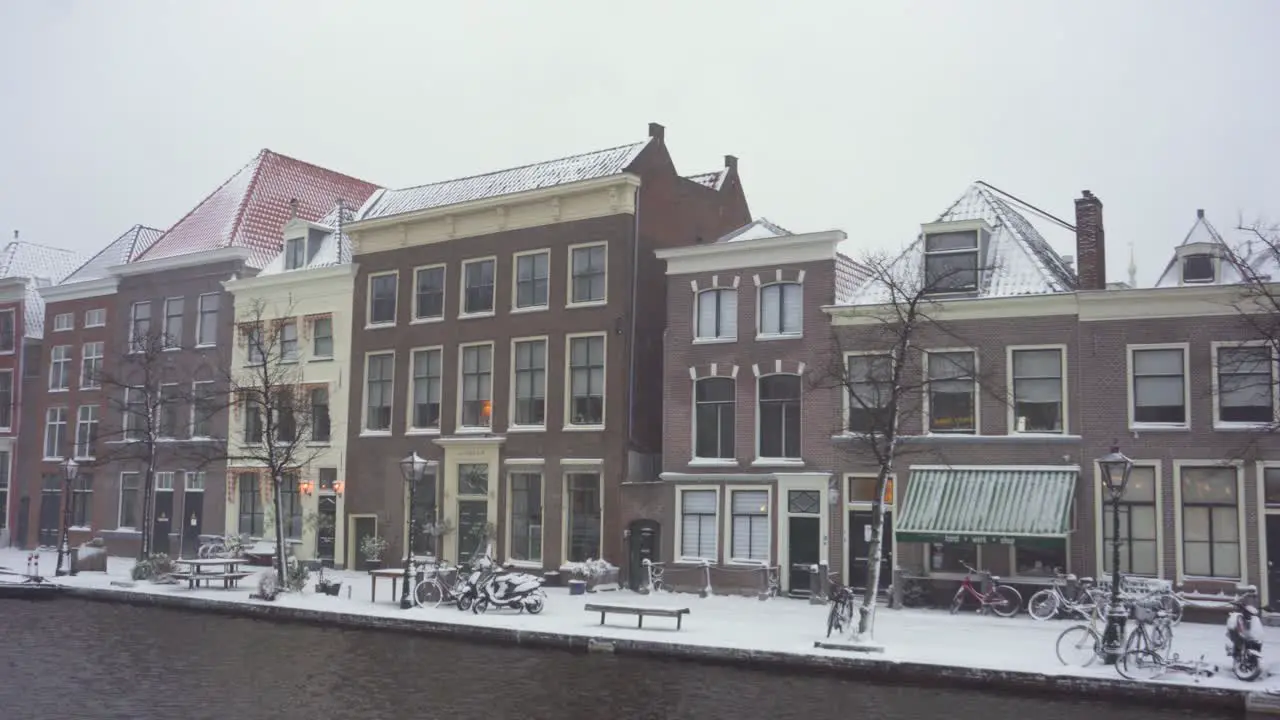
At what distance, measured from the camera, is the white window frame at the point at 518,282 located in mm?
40344

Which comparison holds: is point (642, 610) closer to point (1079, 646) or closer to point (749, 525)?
point (1079, 646)

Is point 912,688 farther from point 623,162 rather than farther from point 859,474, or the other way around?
point 623,162

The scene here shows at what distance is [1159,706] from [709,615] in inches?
486

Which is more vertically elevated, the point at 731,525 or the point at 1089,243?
the point at 1089,243

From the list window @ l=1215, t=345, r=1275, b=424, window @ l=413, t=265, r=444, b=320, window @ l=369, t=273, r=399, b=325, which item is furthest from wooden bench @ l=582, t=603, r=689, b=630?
window @ l=369, t=273, r=399, b=325

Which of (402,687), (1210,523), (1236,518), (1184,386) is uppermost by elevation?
(1184,386)

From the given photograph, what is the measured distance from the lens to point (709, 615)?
2927 centimetres

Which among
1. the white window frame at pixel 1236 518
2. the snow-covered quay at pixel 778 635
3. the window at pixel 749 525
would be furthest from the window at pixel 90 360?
the white window frame at pixel 1236 518

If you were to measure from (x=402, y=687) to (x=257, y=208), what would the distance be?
36.5 m

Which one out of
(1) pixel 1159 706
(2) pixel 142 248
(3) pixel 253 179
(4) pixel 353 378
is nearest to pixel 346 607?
(4) pixel 353 378

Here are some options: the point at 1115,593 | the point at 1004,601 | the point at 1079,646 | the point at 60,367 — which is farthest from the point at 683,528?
the point at 60,367

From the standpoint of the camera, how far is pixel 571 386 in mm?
39625

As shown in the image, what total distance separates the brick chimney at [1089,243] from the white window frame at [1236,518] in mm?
5400

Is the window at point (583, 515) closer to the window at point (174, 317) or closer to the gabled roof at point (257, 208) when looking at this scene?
the gabled roof at point (257, 208)
